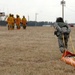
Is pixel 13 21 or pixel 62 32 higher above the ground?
pixel 62 32

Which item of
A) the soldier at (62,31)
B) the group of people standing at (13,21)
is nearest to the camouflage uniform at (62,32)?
the soldier at (62,31)

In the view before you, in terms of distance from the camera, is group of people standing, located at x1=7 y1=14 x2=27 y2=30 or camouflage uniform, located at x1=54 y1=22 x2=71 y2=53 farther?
group of people standing, located at x1=7 y1=14 x2=27 y2=30

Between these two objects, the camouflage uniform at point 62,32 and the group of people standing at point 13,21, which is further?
the group of people standing at point 13,21

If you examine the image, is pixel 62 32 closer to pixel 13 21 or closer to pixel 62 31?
pixel 62 31

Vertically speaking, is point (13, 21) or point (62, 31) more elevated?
point (62, 31)

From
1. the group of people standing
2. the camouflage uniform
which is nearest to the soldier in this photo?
the camouflage uniform

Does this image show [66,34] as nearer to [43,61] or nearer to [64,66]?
[43,61]

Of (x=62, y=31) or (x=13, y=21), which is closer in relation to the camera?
(x=62, y=31)

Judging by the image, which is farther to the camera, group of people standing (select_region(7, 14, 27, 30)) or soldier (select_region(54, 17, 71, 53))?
group of people standing (select_region(7, 14, 27, 30))

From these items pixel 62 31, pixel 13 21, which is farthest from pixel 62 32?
pixel 13 21

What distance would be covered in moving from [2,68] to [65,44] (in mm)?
3773

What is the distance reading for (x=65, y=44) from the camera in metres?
14.0

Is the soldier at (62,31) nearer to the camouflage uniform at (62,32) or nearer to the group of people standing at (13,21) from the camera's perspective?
the camouflage uniform at (62,32)

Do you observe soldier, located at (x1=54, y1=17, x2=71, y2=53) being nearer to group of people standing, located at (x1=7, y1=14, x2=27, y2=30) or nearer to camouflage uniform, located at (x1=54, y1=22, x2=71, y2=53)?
camouflage uniform, located at (x1=54, y1=22, x2=71, y2=53)
